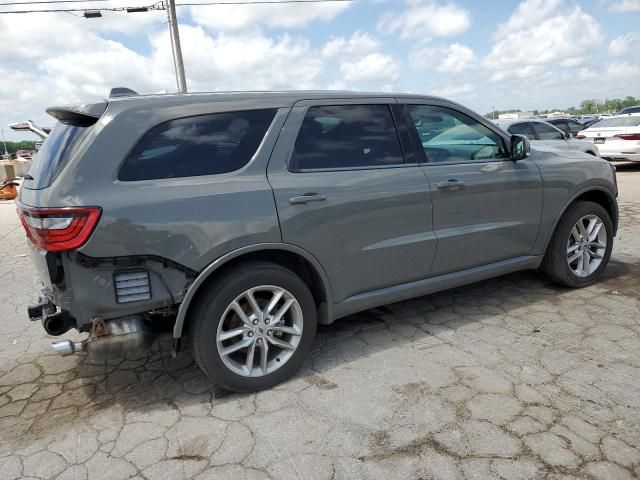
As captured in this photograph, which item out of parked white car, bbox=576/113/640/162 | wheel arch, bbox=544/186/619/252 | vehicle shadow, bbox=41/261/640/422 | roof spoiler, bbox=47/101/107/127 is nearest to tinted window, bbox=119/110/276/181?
roof spoiler, bbox=47/101/107/127

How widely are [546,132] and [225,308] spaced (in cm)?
1046

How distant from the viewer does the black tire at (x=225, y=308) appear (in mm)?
2789

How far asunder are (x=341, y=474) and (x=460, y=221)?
2.08m

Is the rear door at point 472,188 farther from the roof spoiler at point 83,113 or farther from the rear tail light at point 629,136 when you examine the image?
the rear tail light at point 629,136

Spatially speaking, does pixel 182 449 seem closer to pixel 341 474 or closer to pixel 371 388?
pixel 341 474

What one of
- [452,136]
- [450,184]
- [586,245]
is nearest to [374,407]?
[450,184]

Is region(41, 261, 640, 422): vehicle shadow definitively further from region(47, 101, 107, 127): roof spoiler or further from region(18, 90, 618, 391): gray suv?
region(47, 101, 107, 127): roof spoiler

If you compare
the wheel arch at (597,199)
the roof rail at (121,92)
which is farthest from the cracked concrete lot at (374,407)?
the roof rail at (121,92)

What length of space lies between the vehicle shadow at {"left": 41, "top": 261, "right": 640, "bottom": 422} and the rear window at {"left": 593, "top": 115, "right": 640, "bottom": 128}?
9993 mm

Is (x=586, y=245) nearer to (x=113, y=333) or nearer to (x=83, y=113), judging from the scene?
(x=113, y=333)

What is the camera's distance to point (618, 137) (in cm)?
1304

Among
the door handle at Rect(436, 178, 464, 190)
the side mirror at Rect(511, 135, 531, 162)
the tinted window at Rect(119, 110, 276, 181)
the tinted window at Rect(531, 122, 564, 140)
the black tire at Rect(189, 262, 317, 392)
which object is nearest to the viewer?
the tinted window at Rect(119, 110, 276, 181)

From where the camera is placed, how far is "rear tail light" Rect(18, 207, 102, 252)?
2.47 m

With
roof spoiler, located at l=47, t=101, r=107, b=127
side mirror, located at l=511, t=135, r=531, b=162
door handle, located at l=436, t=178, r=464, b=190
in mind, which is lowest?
door handle, located at l=436, t=178, r=464, b=190
